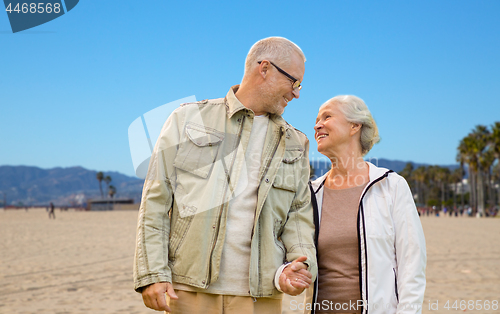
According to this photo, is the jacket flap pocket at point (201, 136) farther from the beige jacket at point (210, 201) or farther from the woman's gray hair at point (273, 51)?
the woman's gray hair at point (273, 51)

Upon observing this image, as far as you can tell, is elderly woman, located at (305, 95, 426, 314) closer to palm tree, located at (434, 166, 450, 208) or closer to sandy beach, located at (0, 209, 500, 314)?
sandy beach, located at (0, 209, 500, 314)

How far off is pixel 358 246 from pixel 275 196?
66 centimetres

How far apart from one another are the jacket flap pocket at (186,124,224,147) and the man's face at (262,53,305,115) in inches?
16.6

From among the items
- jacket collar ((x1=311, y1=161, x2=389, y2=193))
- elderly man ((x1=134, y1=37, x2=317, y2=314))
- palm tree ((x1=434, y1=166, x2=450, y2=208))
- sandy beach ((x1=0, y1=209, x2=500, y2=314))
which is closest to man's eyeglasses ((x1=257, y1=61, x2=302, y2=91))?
elderly man ((x1=134, y1=37, x2=317, y2=314))

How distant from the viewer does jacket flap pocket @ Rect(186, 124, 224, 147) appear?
2.66 m

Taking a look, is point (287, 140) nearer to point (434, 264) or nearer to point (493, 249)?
point (434, 264)

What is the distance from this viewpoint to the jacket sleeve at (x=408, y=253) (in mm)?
2648

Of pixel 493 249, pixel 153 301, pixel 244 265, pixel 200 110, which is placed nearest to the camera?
pixel 153 301

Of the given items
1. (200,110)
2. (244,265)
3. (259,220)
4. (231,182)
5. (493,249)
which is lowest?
(493,249)

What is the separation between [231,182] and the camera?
2.65 metres

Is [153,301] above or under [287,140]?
under

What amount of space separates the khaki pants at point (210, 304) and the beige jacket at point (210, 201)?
0.30 feet

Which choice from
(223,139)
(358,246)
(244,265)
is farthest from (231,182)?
(358,246)

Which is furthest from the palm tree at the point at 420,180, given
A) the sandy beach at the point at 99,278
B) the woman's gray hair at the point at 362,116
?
the woman's gray hair at the point at 362,116
